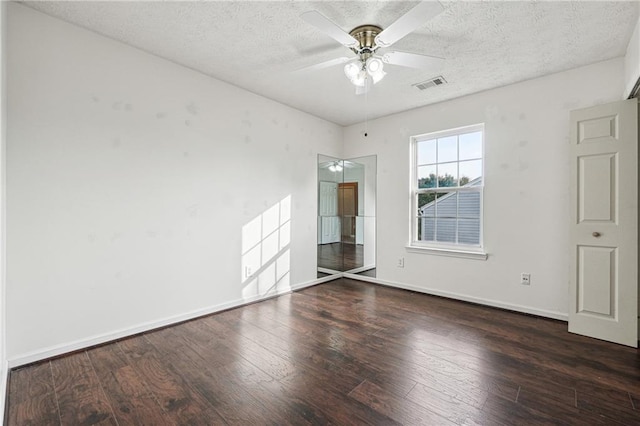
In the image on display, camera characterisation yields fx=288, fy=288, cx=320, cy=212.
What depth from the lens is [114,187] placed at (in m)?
2.53

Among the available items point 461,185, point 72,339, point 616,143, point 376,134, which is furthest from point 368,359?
point 376,134

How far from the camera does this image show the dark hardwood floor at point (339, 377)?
5.47ft

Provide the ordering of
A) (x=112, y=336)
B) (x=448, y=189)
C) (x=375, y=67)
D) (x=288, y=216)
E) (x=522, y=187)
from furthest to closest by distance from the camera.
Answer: (x=288, y=216) → (x=448, y=189) → (x=522, y=187) → (x=112, y=336) → (x=375, y=67)

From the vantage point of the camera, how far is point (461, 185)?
3.83 m

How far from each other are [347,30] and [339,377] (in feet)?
8.78

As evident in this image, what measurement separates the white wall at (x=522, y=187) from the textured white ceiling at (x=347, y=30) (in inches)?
8.7

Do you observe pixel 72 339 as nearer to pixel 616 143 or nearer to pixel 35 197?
pixel 35 197

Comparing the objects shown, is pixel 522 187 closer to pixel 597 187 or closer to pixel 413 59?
pixel 597 187

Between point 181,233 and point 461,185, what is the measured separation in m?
3.48

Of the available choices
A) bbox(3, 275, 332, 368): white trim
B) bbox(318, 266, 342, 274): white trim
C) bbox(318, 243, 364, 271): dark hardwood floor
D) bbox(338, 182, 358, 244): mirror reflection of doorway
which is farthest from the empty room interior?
bbox(338, 182, 358, 244): mirror reflection of doorway

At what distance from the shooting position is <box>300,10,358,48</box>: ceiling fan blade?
5.78ft

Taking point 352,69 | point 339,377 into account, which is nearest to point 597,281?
point 339,377

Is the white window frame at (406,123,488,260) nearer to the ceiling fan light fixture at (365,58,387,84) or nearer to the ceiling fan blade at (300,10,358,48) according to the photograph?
the ceiling fan light fixture at (365,58,387,84)

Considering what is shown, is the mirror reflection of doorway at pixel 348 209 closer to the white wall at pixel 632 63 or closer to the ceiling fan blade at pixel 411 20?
the ceiling fan blade at pixel 411 20
